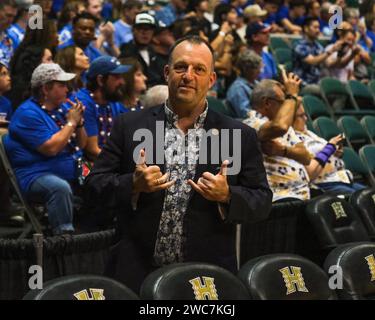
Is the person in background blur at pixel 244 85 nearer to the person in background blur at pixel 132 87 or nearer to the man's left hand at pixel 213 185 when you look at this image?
the person in background blur at pixel 132 87

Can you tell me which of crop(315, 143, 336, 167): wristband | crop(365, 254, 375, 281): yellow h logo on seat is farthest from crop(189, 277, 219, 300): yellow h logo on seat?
crop(315, 143, 336, 167): wristband

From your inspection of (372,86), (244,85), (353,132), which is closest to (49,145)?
(244,85)

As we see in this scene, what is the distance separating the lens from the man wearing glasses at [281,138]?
488cm

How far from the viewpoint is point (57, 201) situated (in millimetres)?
4488

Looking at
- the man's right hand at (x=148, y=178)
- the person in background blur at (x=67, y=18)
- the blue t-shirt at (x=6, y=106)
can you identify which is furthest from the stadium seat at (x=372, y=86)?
the man's right hand at (x=148, y=178)

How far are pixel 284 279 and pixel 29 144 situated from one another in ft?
6.92

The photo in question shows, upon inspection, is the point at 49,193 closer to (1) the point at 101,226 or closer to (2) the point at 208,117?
(1) the point at 101,226

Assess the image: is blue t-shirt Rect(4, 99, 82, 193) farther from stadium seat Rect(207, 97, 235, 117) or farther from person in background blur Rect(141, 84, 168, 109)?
stadium seat Rect(207, 97, 235, 117)

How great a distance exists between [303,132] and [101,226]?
1749mm

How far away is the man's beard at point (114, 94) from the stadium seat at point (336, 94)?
3.66 m

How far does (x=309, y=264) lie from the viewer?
316 cm

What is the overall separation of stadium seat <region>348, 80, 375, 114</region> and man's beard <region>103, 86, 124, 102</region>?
421 cm

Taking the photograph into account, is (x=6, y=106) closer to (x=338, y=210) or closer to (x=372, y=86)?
(x=338, y=210)
